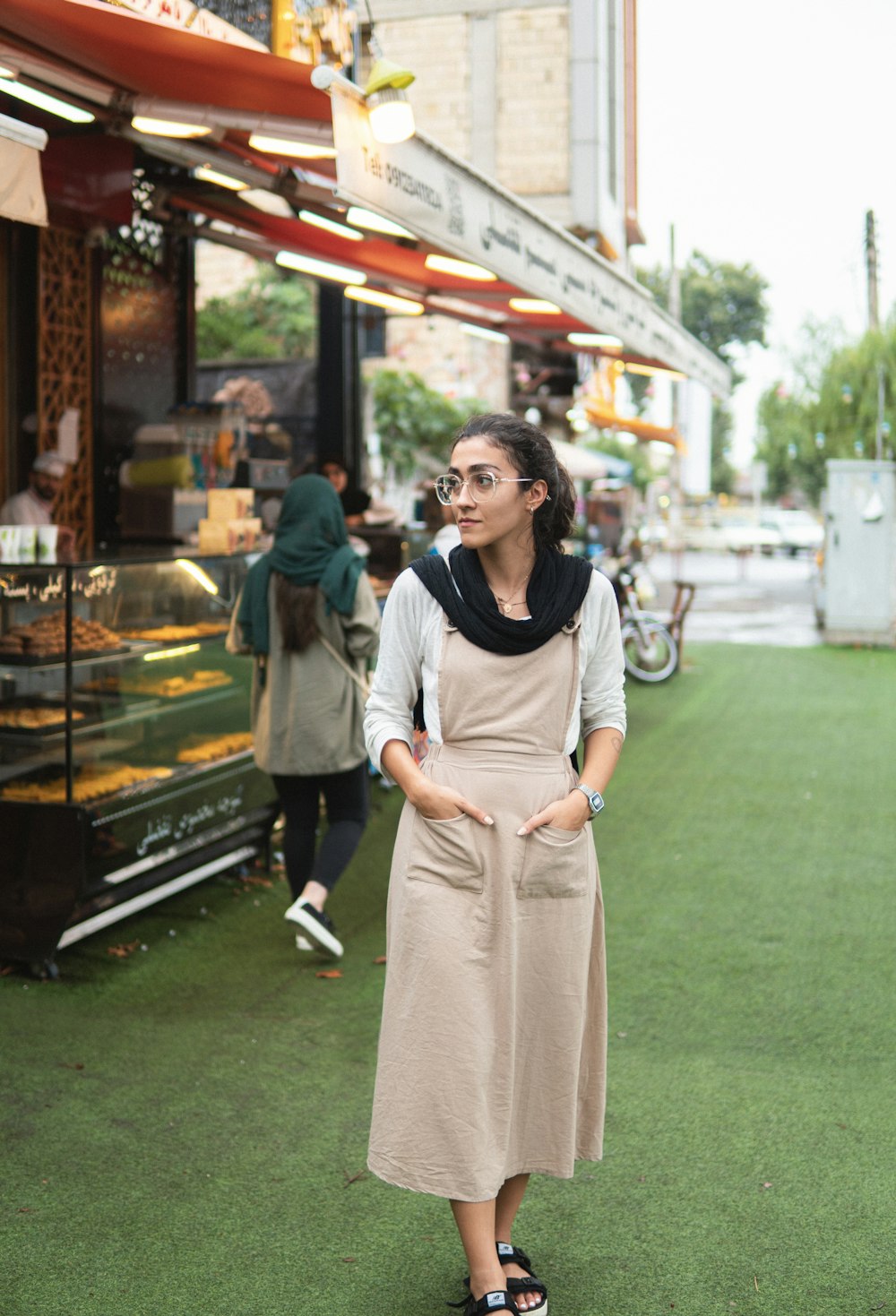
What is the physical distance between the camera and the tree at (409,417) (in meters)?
16.8

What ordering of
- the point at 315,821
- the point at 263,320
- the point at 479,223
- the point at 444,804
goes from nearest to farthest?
the point at 444,804 → the point at 315,821 → the point at 479,223 → the point at 263,320

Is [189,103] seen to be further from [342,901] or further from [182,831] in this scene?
[342,901]

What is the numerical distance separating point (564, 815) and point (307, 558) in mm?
2742

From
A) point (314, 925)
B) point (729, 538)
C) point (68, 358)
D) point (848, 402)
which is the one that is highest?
point (848, 402)

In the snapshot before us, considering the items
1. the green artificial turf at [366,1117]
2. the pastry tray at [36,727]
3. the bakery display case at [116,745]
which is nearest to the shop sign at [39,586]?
the bakery display case at [116,745]

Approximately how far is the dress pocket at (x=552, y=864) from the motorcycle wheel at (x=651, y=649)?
1078 centimetres

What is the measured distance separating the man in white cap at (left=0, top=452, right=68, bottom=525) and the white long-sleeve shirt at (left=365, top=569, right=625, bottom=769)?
16.0 ft

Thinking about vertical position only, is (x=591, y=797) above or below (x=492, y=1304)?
above

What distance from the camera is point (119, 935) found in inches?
225

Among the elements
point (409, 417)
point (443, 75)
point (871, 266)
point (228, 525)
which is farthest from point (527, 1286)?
point (871, 266)

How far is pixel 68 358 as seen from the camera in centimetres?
858

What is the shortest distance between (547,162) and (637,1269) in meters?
14.5

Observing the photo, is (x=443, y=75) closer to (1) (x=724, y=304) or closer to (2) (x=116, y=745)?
(2) (x=116, y=745)

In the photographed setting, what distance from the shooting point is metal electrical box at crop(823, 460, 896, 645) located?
17516 mm
